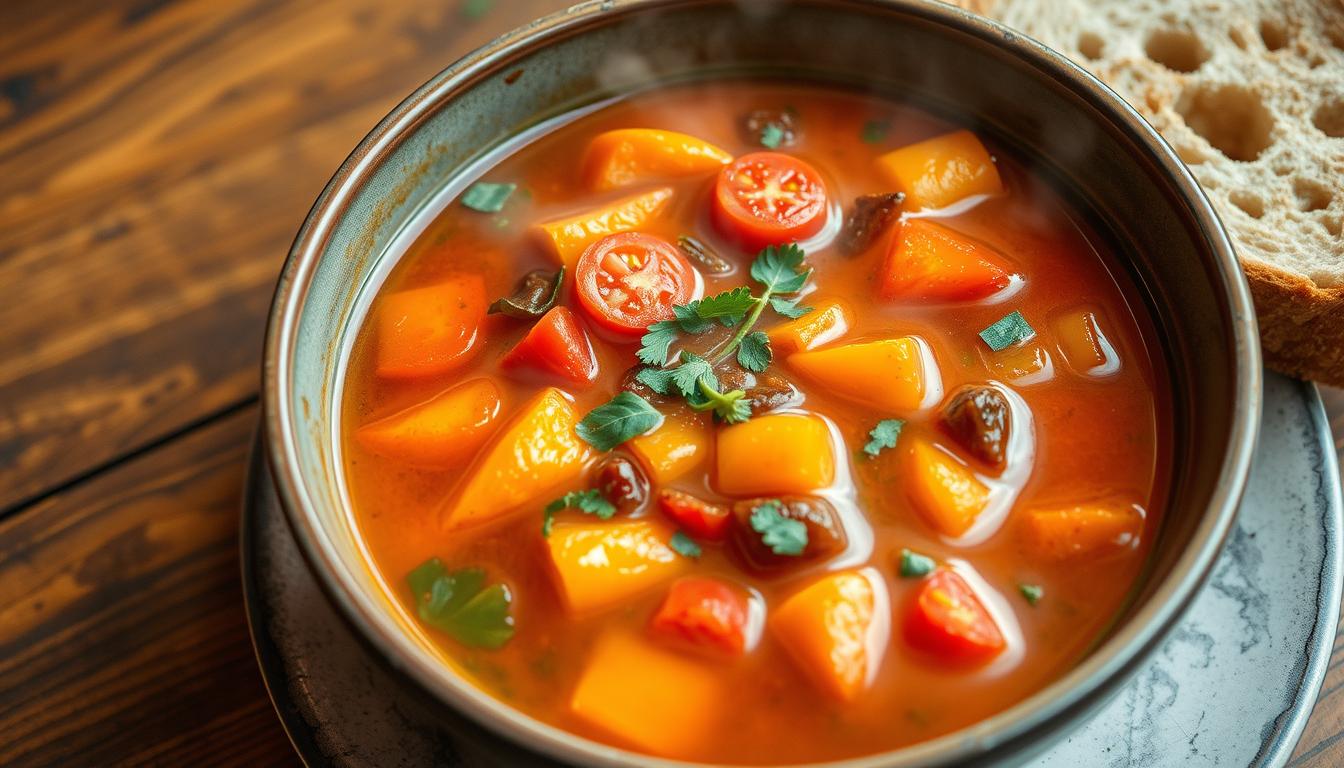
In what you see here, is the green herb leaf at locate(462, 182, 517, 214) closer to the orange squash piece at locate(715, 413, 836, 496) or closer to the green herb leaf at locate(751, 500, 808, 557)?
the orange squash piece at locate(715, 413, 836, 496)

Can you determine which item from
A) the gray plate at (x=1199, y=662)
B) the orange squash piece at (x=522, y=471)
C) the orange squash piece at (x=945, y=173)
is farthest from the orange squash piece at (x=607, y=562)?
the orange squash piece at (x=945, y=173)

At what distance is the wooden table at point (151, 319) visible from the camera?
277 cm

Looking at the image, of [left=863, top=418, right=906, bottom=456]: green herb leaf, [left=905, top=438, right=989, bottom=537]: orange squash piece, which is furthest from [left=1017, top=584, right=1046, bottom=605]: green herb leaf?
[left=863, top=418, right=906, bottom=456]: green herb leaf

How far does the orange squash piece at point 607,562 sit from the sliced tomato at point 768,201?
0.77 meters

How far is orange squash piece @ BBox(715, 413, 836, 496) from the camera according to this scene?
93.4 inches

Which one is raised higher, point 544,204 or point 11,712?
point 544,204

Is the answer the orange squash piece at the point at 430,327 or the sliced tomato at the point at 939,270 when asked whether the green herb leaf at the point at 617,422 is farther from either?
the sliced tomato at the point at 939,270

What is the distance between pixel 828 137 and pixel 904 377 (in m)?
0.78

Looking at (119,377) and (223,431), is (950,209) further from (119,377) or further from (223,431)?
(119,377)

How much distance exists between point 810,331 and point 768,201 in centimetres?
36

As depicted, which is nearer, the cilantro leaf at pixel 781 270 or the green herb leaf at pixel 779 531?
the green herb leaf at pixel 779 531

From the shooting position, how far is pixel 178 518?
3.03 meters

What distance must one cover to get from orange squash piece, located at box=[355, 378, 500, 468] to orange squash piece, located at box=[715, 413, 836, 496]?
20.0 inches

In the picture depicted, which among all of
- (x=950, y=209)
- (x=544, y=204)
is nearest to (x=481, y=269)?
(x=544, y=204)
